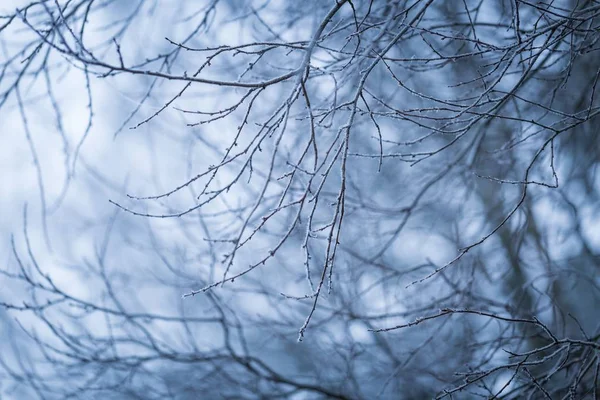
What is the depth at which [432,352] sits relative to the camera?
442 centimetres

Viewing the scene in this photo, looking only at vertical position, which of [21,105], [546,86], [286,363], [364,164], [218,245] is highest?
[364,164]

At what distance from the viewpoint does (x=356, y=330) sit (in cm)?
459

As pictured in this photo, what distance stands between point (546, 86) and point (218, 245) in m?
2.47

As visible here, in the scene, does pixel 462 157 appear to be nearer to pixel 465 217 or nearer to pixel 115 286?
pixel 465 217

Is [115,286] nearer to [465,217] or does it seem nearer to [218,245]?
[218,245]

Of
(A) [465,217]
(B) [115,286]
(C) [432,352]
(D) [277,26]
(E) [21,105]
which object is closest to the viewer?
(E) [21,105]

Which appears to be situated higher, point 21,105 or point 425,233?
point 425,233

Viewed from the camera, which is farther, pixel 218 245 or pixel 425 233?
pixel 425 233

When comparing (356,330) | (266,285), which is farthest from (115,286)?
(356,330)

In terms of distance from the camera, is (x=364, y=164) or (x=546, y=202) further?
(x=364, y=164)

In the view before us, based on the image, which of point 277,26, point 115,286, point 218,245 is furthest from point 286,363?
point 277,26

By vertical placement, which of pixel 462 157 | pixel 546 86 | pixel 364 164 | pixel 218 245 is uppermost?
pixel 364 164

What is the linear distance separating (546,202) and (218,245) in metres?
2.50

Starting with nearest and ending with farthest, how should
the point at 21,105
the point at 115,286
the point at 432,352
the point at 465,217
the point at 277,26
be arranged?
the point at 21,105, the point at 277,26, the point at 432,352, the point at 465,217, the point at 115,286
